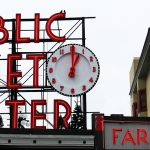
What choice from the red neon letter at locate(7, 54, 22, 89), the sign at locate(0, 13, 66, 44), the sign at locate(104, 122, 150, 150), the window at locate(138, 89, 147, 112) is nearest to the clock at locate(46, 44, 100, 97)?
the sign at locate(0, 13, 66, 44)

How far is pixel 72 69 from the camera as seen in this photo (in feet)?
114

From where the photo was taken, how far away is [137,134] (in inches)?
859

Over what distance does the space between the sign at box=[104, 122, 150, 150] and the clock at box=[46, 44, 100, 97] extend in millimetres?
12559

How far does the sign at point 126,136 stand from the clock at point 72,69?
41.2ft

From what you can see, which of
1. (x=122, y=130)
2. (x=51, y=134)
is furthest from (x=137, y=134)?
(x=51, y=134)

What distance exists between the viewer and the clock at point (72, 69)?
34.5m

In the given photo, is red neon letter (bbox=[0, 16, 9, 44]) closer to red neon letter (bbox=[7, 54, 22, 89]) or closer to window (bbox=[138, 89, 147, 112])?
red neon letter (bbox=[7, 54, 22, 89])

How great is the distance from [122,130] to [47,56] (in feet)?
48.1

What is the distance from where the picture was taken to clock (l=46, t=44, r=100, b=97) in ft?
113

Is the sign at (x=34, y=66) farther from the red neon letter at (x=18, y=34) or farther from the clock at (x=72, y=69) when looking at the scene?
the clock at (x=72, y=69)

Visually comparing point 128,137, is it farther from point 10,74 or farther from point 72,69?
point 10,74

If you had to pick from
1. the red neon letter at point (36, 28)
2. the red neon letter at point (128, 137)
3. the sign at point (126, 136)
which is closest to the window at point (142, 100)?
the red neon letter at point (36, 28)

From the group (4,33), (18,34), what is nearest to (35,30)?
(18,34)

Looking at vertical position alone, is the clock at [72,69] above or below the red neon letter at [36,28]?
below
